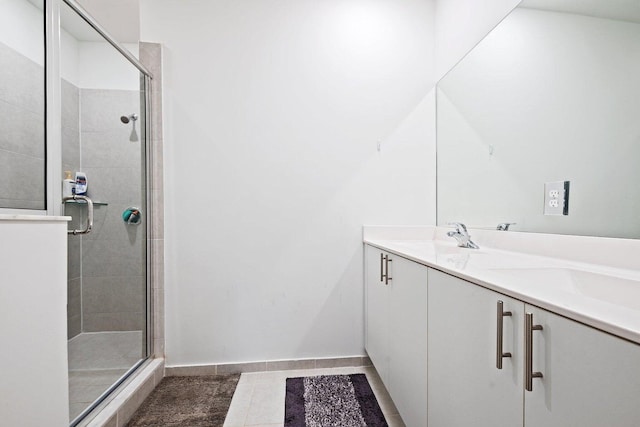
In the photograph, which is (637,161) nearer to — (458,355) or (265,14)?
(458,355)

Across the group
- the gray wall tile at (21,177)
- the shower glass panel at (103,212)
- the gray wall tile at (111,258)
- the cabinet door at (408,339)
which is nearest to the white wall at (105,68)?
the shower glass panel at (103,212)

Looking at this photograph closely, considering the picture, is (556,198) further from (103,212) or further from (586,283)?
(103,212)

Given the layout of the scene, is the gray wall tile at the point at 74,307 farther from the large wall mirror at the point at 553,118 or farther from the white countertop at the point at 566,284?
the large wall mirror at the point at 553,118

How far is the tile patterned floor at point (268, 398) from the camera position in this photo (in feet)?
4.72

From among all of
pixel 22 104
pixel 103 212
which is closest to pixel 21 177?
pixel 22 104

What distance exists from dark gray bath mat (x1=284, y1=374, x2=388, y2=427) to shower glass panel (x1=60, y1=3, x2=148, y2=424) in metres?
0.91

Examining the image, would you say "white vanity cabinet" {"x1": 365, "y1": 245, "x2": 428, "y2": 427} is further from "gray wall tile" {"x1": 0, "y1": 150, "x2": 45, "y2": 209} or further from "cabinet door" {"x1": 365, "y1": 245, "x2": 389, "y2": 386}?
"gray wall tile" {"x1": 0, "y1": 150, "x2": 45, "y2": 209}

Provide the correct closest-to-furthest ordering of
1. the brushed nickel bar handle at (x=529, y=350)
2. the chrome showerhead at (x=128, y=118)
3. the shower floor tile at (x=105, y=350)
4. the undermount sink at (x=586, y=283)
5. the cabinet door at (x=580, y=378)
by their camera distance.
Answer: the cabinet door at (x=580, y=378), the brushed nickel bar handle at (x=529, y=350), the undermount sink at (x=586, y=283), the shower floor tile at (x=105, y=350), the chrome showerhead at (x=128, y=118)

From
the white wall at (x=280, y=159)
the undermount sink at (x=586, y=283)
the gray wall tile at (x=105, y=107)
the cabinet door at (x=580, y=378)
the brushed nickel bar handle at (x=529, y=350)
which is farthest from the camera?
the white wall at (x=280, y=159)

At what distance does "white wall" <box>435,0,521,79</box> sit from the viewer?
4.99ft

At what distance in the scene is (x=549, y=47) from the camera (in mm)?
1211

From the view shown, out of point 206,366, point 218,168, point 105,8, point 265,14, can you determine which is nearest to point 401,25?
point 265,14

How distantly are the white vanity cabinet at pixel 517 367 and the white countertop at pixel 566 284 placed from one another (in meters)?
0.02

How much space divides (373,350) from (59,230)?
61.5 inches
